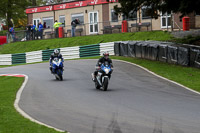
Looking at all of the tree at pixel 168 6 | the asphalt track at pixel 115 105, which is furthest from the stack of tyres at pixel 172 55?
the asphalt track at pixel 115 105

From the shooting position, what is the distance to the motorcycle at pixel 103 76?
16.4 m

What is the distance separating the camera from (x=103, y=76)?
16.5 m

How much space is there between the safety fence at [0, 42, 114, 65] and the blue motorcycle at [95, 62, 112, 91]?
59.2 ft

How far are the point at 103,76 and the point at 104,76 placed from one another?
13 centimetres

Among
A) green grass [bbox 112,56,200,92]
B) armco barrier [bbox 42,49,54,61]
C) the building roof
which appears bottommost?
green grass [bbox 112,56,200,92]

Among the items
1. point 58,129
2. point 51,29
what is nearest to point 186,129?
point 58,129

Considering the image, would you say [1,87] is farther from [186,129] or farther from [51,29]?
[51,29]

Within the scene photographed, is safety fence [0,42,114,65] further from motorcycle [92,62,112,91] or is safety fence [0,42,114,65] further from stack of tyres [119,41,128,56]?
motorcycle [92,62,112,91]

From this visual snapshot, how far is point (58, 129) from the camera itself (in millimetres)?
9320

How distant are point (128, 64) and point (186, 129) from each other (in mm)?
17214

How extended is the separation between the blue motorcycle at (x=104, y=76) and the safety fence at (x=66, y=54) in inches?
711

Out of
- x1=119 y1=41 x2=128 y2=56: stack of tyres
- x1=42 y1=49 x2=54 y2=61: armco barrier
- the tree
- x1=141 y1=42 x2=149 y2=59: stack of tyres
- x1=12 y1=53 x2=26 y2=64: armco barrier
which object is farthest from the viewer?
x1=12 y1=53 x2=26 y2=64: armco barrier

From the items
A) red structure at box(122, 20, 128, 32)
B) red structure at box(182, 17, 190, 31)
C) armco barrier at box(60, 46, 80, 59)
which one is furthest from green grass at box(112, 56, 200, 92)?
red structure at box(122, 20, 128, 32)

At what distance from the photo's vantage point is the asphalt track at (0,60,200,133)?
981cm
